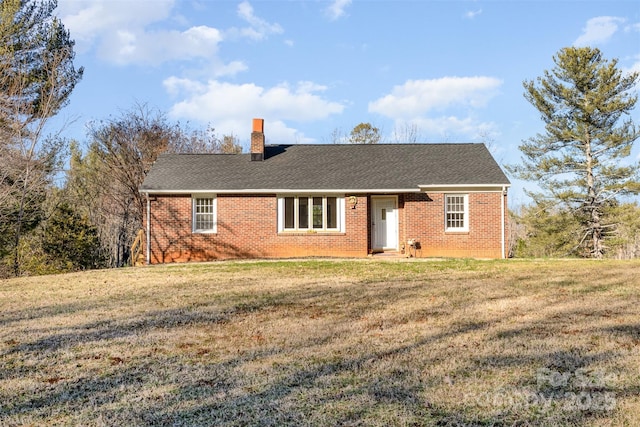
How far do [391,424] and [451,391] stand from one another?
89cm

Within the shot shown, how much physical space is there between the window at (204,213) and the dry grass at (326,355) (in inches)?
317

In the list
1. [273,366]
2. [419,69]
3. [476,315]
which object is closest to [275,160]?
[419,69]

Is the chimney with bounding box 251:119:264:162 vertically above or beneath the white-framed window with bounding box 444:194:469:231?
above

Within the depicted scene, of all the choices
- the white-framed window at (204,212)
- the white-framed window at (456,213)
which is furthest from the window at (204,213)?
the white-framed window at (456,213)

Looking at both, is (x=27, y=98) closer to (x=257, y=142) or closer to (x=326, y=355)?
(x=257, y=142)

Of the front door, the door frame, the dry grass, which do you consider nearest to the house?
the door frame

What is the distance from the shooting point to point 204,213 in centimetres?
1842

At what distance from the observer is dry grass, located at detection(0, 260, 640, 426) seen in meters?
3.68

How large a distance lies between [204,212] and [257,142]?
4.06 m

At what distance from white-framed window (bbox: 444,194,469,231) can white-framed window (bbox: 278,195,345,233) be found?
13.6 feet

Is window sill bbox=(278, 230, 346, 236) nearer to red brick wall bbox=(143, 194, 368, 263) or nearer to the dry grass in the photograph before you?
red brick wall bbox=(143, 194, 368, 263)

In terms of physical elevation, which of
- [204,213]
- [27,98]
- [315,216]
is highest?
[27,98]

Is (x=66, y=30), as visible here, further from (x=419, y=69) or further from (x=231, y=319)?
(x=231, y=319)

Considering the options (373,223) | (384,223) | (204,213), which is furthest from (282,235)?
(384,223)
